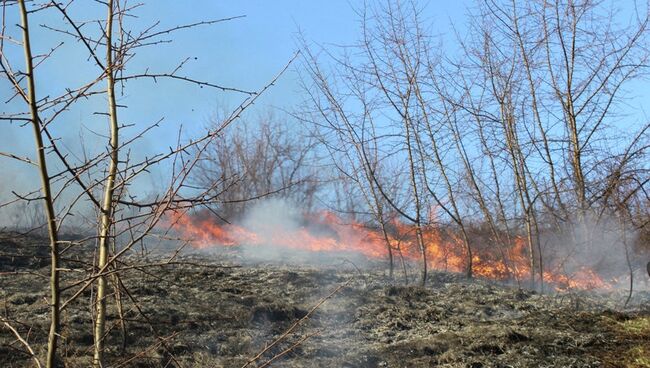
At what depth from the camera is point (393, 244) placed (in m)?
12.0

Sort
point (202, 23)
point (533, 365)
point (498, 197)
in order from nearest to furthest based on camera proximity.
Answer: point (202, 23), point (533, 365), point (498, 197)

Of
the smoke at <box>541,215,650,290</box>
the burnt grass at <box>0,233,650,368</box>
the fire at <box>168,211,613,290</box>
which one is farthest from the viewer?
the fire at <box>168,211,613,290</box>

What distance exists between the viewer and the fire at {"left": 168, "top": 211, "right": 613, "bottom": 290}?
32.2 feet

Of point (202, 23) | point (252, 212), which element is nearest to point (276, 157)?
point (252, 212)

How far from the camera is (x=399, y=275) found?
10203 millimetres

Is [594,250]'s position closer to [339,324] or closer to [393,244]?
[393,244]

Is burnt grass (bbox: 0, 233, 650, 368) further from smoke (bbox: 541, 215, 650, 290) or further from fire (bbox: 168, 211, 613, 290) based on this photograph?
fire (bbox: 168, 211, 613, 290)

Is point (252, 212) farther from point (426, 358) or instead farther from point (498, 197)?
point (426, 358)

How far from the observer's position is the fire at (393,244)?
983 centimetres

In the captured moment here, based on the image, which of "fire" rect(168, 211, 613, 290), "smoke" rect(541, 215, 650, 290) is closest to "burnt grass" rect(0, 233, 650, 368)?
"smoke" rect(541, 215, 650, 290)

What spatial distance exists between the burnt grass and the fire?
124 centimetres

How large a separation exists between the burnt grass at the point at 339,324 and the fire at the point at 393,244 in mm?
1239

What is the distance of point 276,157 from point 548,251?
13605 millimetres

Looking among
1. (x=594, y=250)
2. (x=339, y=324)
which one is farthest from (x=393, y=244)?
(x=339, y=324)
